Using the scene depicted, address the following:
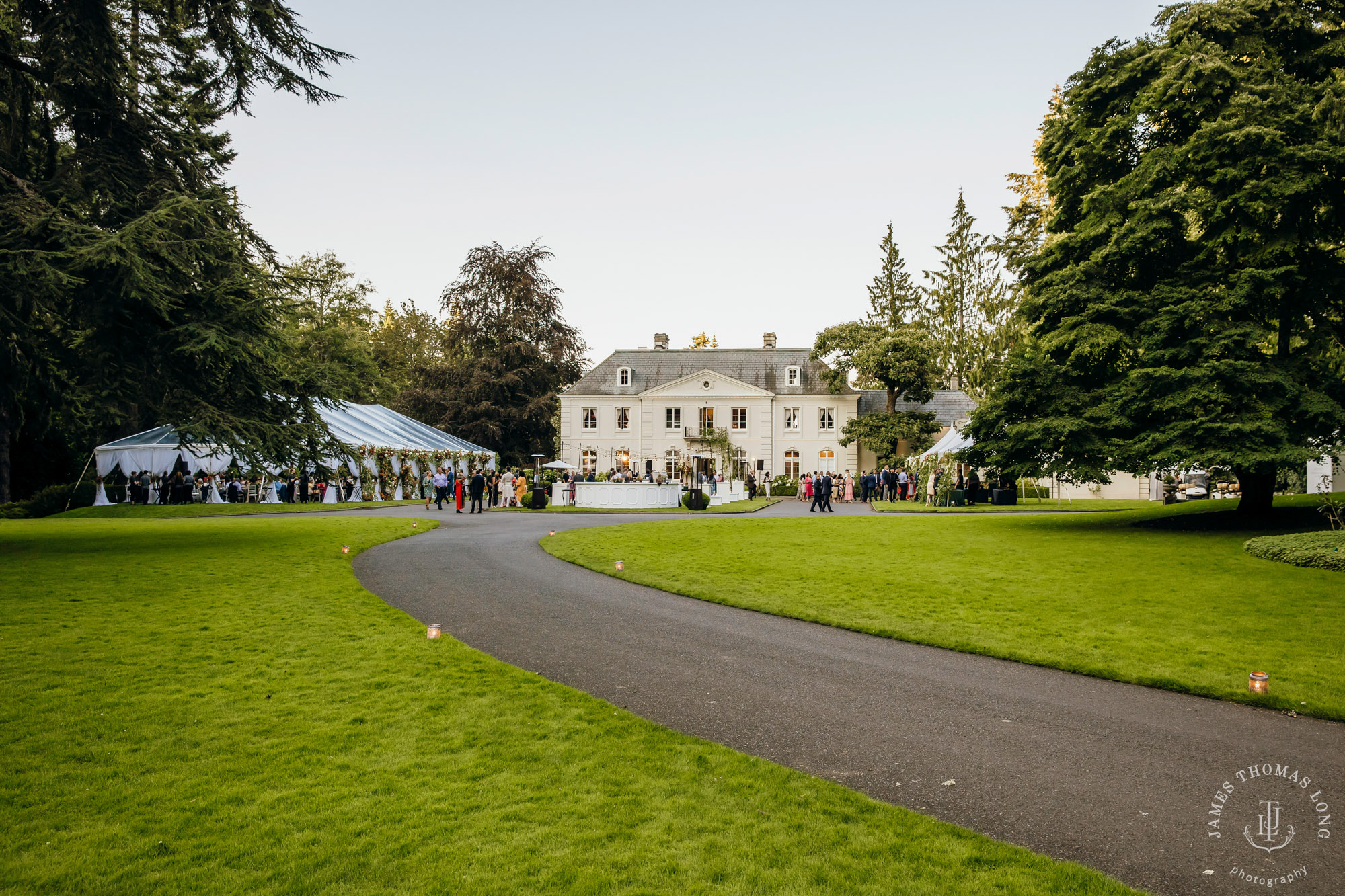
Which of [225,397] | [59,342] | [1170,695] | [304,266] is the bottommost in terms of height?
[1170,695]

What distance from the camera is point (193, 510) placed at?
27.9 m

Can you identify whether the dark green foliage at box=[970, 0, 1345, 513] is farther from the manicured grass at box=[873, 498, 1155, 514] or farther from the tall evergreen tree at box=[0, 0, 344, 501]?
the tall evergreen tree at box=[0, 0, 344, 501]

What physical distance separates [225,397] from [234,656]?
10.4 m

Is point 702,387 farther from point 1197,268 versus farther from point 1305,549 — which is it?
point 1305,549

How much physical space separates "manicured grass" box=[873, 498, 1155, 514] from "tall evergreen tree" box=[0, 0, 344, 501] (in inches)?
788

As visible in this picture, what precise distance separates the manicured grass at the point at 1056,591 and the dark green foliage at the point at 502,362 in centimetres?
3697

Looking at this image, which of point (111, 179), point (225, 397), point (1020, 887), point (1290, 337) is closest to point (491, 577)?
point (225, 397)

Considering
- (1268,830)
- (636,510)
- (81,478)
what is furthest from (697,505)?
(1268,830)

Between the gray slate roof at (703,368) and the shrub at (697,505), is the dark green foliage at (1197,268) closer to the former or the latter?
the shrub at (697,505)

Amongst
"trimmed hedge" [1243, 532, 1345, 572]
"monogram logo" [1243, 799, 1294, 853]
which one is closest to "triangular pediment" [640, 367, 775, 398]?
"trimmed hedge" [1243, 532, 1345, 572]

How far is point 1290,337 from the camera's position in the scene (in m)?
18.5

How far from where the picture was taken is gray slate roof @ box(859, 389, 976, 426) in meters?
54.3

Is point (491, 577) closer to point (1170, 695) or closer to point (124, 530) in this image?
point (1170, 695)

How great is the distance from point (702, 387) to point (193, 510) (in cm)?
3530
